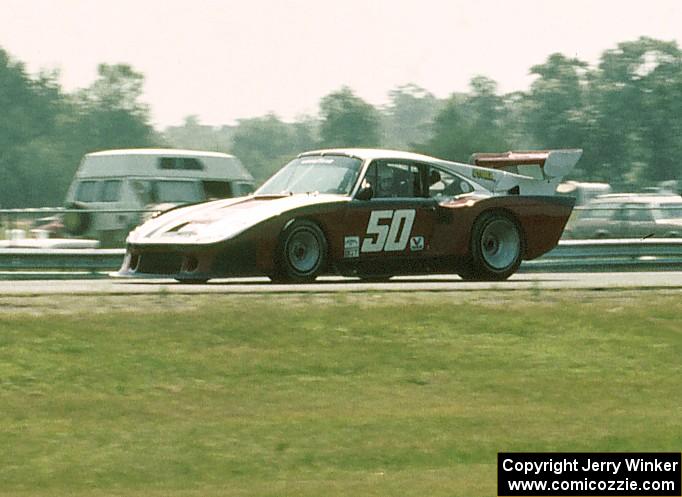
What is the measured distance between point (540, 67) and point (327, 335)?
118 meters

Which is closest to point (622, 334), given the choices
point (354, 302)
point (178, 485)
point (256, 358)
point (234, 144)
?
point (354, 302)

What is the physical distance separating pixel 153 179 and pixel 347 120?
9422cm

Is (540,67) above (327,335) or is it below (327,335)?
above

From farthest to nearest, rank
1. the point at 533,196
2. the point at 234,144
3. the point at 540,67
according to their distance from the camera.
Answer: the point at 234,144
the point at 540,67
the point at 533,196

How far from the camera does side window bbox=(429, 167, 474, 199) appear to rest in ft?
58.1

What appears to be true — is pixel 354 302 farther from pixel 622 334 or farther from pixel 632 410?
pixel 632 410

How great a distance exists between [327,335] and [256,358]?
3.13ft

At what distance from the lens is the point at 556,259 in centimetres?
2230

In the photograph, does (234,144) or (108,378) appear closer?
(108,378)

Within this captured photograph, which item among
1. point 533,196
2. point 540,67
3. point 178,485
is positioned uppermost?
point 540,67

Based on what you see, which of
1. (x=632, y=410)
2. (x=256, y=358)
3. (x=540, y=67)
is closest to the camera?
(x=632, y=410)

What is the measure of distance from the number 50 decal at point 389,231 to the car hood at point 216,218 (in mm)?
397

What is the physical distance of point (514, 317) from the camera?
46.5ft

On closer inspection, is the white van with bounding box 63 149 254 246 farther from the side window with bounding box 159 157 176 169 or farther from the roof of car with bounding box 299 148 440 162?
the roof of car with bounding box 299 148 440 162
